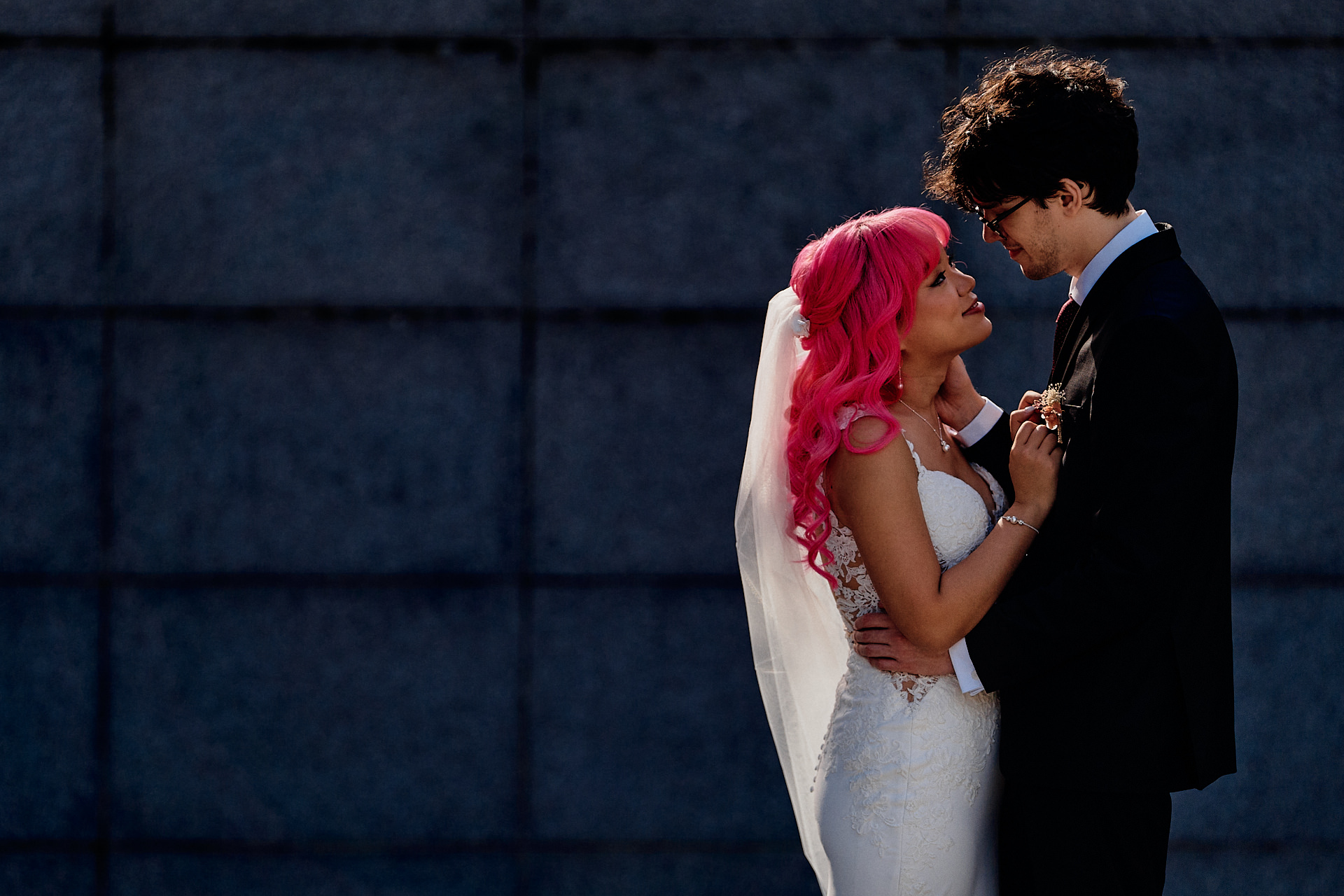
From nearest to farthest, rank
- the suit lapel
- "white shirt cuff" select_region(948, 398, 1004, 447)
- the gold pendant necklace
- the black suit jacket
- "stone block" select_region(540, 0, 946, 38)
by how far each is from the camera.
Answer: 1. the black suit jacket
2. the suit lapel
3. the gold pendant necklace
4. "white shirt cuff" select_region(948, 398, 1004, 447)
5. "stone block" select_region(540, 0, 946, 38)

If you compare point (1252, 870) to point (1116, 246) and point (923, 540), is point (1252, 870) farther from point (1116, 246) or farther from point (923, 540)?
point (1116, 246)

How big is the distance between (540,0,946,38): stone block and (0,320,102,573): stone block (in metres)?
1.88

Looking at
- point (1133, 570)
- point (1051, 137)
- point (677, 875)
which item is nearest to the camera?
point (1133, 570)

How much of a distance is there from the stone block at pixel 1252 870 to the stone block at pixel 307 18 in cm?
345

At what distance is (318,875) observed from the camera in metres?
3.25

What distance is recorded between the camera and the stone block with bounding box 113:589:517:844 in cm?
323

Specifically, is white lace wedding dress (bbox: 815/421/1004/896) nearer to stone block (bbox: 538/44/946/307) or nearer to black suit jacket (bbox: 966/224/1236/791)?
black suit jacket (bbox: 966/224/1236/791)

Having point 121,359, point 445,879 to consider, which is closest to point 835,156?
point 121,359

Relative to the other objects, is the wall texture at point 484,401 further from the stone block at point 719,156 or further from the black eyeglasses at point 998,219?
the black eyeglasses at point 998,219


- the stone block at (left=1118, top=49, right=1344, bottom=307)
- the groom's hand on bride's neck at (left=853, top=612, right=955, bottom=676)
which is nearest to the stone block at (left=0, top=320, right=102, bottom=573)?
the groom's hand on bride's neck at (left=853, top=612, right=955, bottom=676)

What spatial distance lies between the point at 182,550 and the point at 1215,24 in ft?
12.1

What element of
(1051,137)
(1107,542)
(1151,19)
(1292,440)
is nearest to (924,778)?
(1107,542)

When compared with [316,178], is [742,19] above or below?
above

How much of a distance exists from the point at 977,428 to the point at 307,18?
243 centimetres
